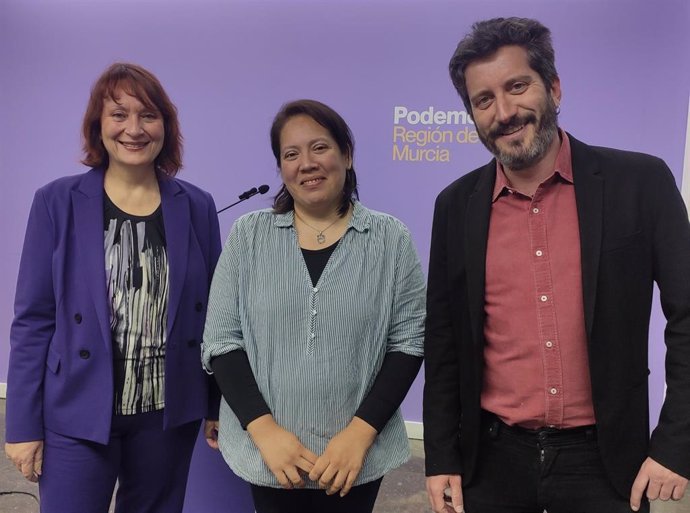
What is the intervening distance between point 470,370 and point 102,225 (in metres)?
1.03

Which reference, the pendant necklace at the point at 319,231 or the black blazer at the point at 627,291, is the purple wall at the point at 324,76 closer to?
the pendant necklace at the point at 319,231

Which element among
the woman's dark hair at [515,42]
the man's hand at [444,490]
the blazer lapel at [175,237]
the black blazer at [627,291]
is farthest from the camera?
the blazer lapel at [175,237]

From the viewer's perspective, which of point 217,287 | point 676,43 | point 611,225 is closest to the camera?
point 611,225

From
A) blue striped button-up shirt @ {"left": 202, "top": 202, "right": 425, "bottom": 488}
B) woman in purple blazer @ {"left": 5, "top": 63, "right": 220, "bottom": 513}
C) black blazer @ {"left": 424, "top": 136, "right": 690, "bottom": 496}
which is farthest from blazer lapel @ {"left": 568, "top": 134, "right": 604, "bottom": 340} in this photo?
woman in purple blazer @ {"left": 5, "top": 63, "right": 220, "bottom": 513}

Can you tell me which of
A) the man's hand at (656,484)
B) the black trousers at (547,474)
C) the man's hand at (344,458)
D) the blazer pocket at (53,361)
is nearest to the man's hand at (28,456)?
the blazer pocket at (53,361)

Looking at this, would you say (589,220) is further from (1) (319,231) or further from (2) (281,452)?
(2) (281,452)

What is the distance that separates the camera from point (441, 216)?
134cm

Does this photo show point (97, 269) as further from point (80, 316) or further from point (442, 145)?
point (442, 145)

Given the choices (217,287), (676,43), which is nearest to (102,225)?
(217,287)

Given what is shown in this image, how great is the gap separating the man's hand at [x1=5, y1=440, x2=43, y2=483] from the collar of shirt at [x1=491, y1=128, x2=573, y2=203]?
4.46 ft

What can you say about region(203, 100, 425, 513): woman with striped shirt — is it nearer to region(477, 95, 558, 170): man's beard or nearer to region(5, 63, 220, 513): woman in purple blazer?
region(5, 63, 220, 513): woman in purple blazer

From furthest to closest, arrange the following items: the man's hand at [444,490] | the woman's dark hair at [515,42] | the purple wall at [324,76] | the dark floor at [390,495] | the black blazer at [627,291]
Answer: the purple wall at [324,76], the dark floor at [390,495], the man's hand at [444,490], the woman's dark hair at [515,42], the black blazer at [627,291]

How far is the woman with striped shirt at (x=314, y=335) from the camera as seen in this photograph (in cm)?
127

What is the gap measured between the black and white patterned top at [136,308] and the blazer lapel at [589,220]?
3.46 feet
